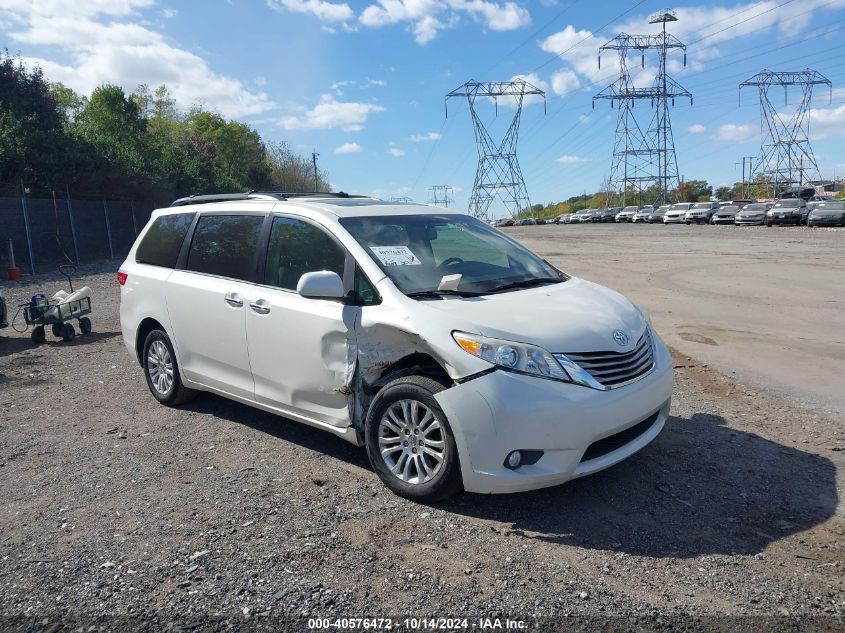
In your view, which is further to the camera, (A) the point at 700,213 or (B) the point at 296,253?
(A) the point at 700,213

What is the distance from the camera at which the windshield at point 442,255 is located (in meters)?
4.57

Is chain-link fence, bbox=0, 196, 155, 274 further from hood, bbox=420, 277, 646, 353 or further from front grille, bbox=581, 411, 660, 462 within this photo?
front grille, bbox=581, 411, 660, 462

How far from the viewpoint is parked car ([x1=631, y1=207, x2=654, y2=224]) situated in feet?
201

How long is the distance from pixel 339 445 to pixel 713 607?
290cm

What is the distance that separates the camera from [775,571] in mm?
→ 3332

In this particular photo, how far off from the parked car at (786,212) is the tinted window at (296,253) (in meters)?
42.3

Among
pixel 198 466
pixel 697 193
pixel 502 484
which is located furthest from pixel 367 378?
pixel 697 193

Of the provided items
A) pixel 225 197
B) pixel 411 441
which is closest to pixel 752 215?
pixel 225 197

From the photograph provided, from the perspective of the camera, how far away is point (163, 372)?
20.4 feet

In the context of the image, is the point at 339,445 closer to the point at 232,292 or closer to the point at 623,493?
the point at 232,292

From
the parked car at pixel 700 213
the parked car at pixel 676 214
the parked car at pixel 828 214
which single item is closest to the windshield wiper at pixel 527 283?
the parked car at pixel 828 214

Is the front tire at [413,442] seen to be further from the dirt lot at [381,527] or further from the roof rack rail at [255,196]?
the roof rack rail at [255,196]

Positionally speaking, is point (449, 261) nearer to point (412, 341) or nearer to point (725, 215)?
point (412, 341)

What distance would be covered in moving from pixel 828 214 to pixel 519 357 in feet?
130
